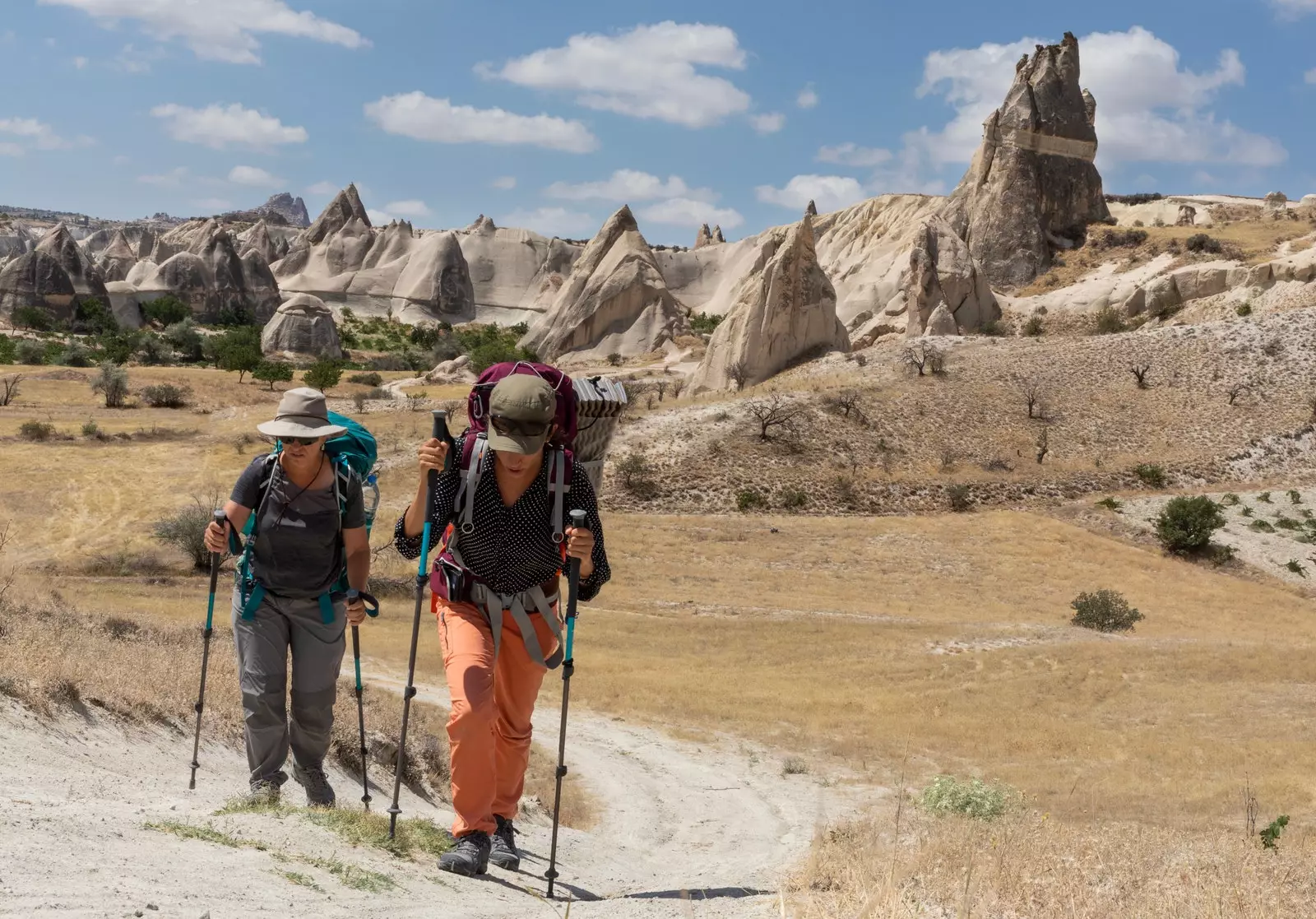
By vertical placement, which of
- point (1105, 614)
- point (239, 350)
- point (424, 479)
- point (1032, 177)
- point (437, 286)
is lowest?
point (1105, 614)

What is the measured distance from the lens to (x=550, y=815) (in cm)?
917

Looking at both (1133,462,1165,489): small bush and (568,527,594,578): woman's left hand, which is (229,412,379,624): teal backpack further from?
(1133,462,1165,489): small bush

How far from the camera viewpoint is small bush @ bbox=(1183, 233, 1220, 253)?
67.1 m

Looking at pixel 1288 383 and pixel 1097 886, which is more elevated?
pixel 1288 383

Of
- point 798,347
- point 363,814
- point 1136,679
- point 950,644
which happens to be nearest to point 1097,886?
point 363,814

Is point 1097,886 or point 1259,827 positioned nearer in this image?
point 1097,886

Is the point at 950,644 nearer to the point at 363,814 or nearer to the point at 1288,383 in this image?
the point at 363,814

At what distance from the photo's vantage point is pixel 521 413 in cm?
520

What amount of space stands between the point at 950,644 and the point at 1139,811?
8.82 metres

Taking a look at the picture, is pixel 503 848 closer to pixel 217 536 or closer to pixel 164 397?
pixel 217 536

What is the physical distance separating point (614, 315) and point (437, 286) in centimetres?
4042

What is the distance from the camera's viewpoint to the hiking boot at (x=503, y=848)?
5586mm

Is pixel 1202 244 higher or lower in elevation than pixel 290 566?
higher

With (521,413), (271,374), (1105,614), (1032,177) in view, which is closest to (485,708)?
(521,413)
